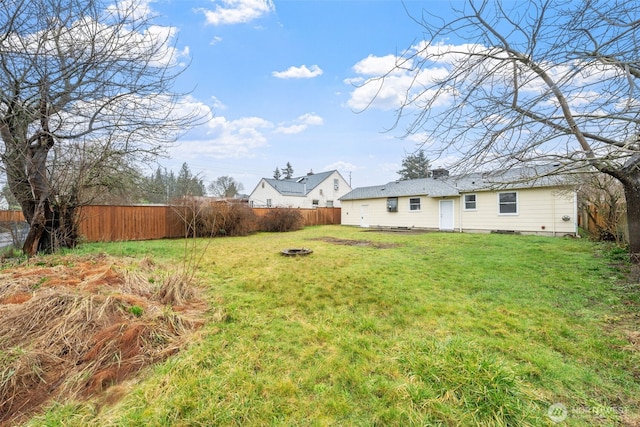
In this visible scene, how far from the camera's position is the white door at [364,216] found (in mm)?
18172

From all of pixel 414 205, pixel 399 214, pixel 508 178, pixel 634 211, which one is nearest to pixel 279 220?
pixel 399 214

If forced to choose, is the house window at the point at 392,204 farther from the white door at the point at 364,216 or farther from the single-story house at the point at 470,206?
the white door at the point at 364,216

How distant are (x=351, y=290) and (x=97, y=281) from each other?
358 cm

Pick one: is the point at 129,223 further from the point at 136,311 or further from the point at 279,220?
the point at 136,311

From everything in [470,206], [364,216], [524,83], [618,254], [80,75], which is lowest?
[618,254]

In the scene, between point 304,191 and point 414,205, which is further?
point 304,191

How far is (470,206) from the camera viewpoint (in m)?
13.1

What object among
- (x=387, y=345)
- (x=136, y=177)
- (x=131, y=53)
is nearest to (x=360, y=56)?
(x=131, y=53)

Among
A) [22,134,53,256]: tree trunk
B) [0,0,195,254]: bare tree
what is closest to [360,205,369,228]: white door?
[0,0,195,254]: bare tree

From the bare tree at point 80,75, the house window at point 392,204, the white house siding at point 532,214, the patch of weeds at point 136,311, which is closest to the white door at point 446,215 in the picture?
the white house siding at point 532,214

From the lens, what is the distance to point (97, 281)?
11.7ft

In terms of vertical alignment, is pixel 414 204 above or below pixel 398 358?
above

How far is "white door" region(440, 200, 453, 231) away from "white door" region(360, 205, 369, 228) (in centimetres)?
518

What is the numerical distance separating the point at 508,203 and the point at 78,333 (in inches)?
565
